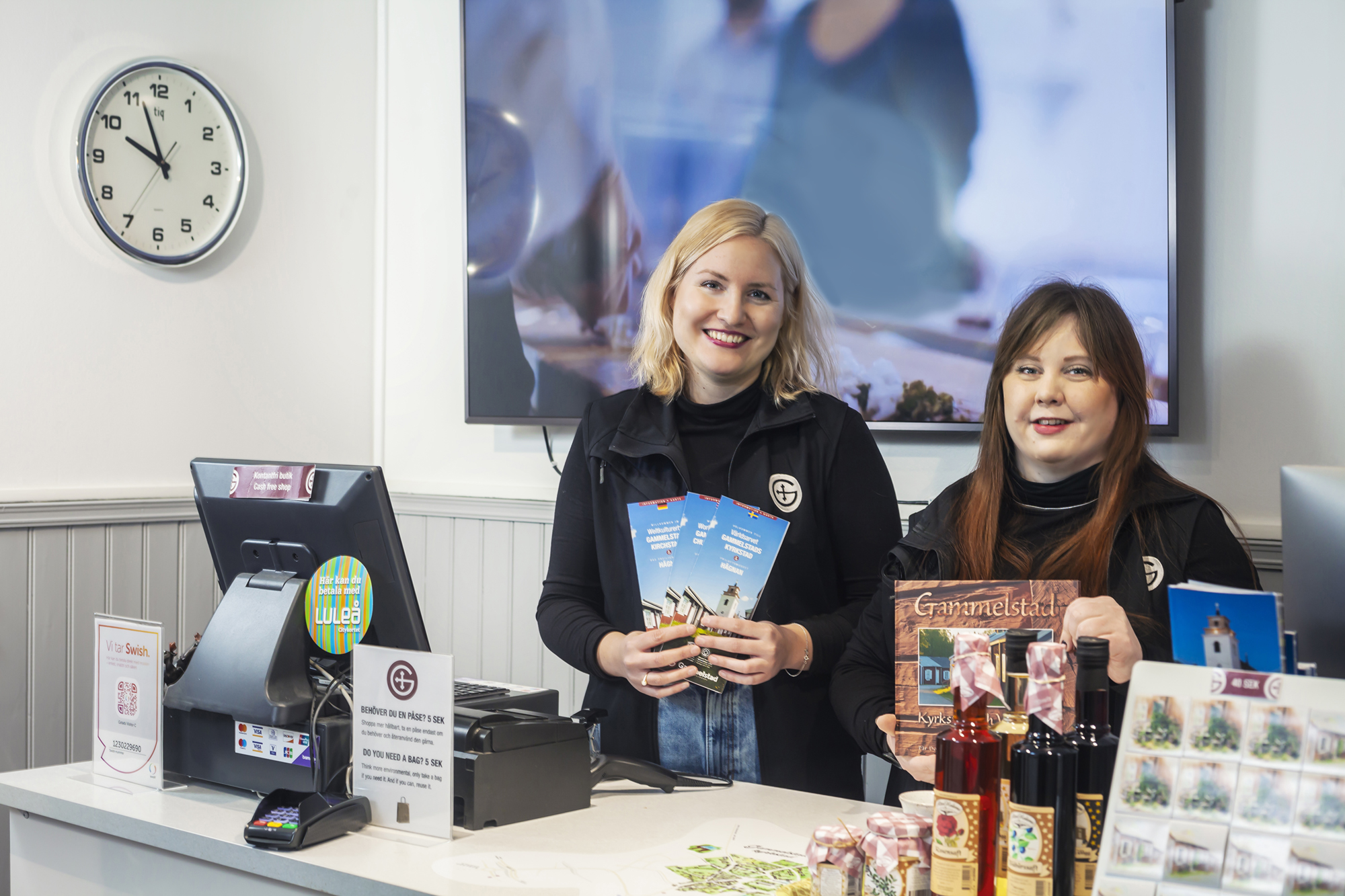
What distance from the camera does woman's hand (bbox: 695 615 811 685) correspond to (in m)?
1.53

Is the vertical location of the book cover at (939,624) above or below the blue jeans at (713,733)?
above

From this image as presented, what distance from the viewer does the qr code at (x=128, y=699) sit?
153cm

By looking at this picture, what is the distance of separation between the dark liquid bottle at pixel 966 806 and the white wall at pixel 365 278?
1.35m

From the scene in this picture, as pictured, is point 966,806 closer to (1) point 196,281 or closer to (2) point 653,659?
(2) point 653,659

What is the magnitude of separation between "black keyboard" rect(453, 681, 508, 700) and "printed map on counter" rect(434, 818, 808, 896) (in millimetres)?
444

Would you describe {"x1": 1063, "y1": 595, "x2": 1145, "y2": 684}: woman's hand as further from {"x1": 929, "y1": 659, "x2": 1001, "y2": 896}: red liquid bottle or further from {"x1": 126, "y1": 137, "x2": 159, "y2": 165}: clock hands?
{"x1": 126, "y1": 137, "x2": 159, "y2": 165}: clock hands

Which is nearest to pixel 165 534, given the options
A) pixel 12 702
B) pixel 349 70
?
pixel 12 702

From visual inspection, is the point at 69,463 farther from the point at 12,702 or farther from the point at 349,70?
the point at 349,70

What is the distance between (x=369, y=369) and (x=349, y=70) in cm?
92

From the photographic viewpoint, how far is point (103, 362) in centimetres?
268

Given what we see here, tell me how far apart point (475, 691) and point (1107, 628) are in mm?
997

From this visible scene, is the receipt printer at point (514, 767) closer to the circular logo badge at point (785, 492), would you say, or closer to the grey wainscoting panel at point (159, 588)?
the circular logo badge at point (785, 492)

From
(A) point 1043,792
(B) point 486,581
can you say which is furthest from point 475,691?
(B) point 486,581

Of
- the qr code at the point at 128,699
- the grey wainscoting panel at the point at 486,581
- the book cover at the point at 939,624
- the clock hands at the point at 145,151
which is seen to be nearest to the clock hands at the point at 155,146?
the clock hands at the point at 145,151
